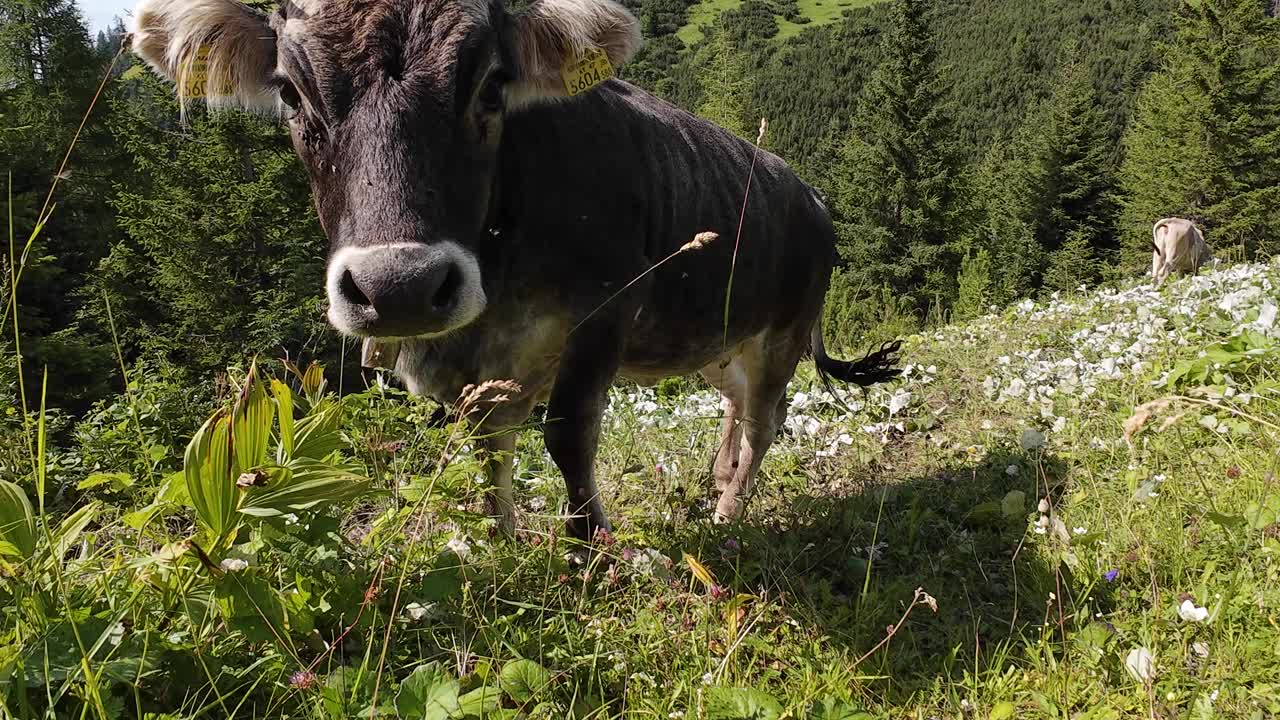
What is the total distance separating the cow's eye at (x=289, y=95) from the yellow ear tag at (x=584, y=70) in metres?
0.91

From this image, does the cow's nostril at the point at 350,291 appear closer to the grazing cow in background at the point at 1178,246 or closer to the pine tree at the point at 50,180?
the pine tree at the point at 50,180

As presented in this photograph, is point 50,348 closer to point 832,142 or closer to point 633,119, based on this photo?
point 633,119

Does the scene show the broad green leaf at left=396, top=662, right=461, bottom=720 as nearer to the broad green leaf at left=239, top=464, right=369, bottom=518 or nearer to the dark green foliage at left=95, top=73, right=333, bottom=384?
the broad green leaf at left=239, top=464, right=369, bottom=518

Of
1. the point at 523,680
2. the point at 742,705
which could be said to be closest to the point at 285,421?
the point at 523,680

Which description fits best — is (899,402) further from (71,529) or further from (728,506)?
(71,529)

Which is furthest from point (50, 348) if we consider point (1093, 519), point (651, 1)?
point (651, 1)

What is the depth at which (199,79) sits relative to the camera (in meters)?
2.54

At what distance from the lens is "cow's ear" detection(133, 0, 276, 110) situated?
236 cm

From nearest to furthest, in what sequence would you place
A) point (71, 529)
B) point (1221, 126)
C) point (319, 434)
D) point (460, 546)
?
point (71, 529), point (319, 434), point (460, 546), point (1221, 126)

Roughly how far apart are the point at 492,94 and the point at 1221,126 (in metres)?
44.3

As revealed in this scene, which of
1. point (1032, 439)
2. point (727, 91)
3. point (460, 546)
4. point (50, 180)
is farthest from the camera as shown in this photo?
point (727, 91)

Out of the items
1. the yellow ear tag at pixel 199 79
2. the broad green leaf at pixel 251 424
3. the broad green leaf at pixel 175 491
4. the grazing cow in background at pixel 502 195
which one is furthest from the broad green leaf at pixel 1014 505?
the yellow ear tag at pixel 199 79

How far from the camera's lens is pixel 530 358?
2.77 m

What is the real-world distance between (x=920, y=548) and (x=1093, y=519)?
0.65 meters
